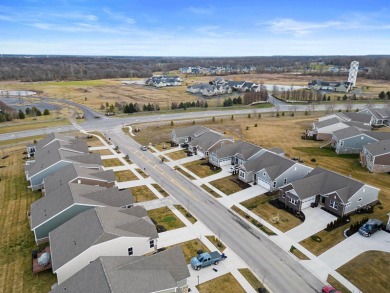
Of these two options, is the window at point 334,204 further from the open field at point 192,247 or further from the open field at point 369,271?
the open field at point 192,247

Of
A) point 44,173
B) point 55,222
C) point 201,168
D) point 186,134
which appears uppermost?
point 186,134

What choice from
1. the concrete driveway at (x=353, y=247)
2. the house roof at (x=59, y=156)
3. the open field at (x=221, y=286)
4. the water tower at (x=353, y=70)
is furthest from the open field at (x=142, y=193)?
the water tower at (x=353, y=70)

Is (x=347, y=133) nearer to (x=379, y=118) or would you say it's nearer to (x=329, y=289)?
(x=379, y=118)

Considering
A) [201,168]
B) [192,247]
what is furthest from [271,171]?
[192,247]

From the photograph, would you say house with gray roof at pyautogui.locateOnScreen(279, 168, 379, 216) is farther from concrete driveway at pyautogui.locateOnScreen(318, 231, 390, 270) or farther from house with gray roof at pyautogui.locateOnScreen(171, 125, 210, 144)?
house with gray roof at pyautogui.locateOnScreen(171, 125, 210, 144)

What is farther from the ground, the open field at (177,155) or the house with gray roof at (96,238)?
the house with gray roof at (96,238)

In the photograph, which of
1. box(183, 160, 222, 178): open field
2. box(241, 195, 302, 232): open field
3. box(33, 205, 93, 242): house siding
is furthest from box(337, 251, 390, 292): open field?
box(33, 205, 93, 242): house siding
